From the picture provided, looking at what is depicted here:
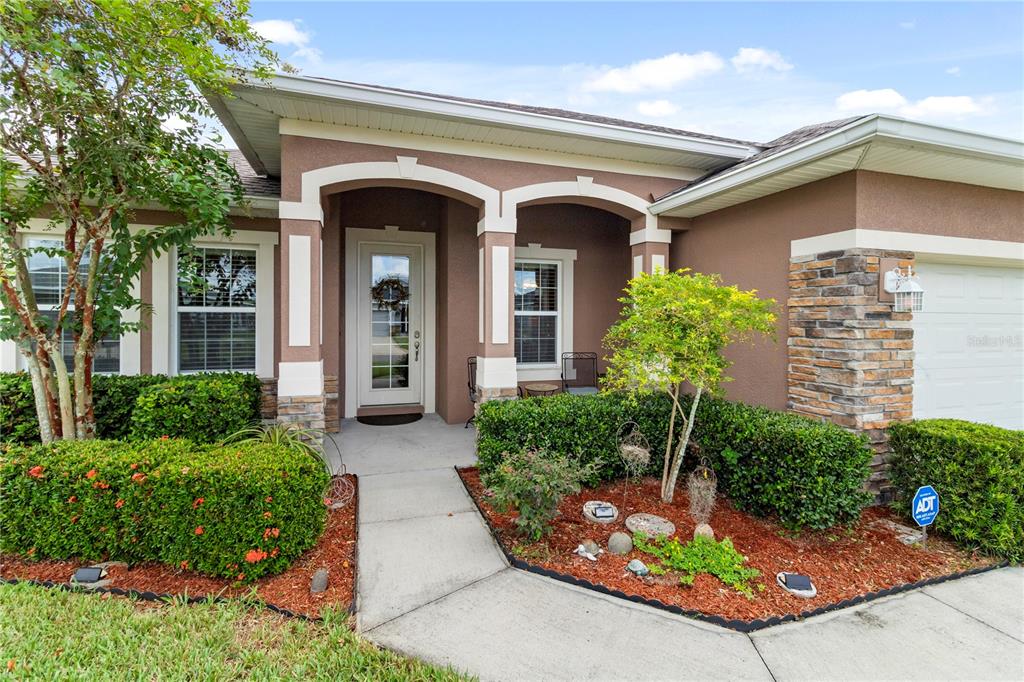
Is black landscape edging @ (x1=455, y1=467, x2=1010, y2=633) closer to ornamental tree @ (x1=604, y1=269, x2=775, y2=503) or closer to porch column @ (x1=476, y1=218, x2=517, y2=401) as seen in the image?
ornamental tree @ (x1=604, y1=269, x2=775, y2=503)

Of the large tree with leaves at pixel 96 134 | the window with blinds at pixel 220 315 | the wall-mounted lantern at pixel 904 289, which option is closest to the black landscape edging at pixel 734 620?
the wall-mounted lantern at pixel 904 289

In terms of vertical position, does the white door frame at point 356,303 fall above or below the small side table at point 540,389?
above

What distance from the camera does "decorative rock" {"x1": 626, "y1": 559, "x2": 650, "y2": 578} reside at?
9.85ft

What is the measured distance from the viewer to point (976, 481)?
3439 mm

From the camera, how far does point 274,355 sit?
645 centimetres

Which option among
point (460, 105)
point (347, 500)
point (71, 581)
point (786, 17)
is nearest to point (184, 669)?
point (71, 581)

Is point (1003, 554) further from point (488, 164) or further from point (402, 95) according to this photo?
point (402, 95)

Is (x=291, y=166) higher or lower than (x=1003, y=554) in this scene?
higher

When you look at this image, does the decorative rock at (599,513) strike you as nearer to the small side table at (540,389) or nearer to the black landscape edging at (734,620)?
the black landscape edging at (734,620)

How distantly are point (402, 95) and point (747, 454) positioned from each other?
4.80 m

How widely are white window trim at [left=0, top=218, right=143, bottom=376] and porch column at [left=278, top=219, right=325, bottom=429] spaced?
237 centimetres

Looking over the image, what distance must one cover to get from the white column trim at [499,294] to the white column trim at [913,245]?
3.15m

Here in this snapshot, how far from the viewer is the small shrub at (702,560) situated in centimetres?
293

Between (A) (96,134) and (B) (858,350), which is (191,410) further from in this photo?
(B) (858,350)
